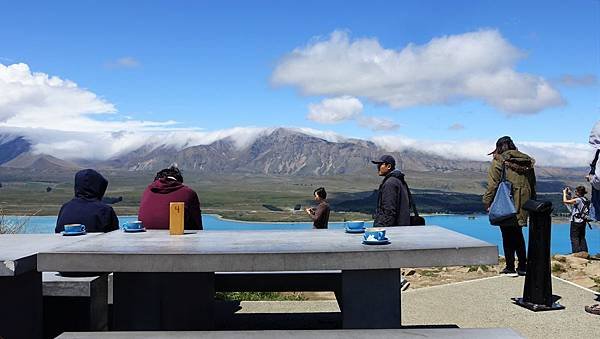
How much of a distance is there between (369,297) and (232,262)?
0.94 m

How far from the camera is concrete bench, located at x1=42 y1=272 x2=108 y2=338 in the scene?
176 inches

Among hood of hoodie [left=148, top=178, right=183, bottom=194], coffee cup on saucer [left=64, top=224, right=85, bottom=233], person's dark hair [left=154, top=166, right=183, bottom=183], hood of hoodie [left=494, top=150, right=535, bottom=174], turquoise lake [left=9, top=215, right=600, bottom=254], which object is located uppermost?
hood of hoodie [left=494, top=150, right=535, bottom=174]

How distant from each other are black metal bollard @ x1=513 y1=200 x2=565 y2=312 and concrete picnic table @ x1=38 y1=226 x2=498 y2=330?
1.92 meters

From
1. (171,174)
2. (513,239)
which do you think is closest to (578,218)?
(513,239)

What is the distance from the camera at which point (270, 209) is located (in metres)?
164

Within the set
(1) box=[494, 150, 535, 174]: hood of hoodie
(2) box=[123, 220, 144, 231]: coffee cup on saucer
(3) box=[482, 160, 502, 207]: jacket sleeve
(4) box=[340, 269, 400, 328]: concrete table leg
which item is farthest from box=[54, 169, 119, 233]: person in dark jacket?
(1) box=[494, 150, 535, 174]: hood of hoodie

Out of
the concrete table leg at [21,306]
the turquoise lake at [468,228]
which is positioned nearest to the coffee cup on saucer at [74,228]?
the turquoise lake at [468,228]

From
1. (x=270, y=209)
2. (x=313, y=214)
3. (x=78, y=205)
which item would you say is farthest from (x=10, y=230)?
(x=270, y=209)

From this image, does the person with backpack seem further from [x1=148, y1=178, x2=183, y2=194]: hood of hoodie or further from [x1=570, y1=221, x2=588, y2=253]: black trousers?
[x1=148, y1=178, x2=183, y2=194]: hood of hoodie

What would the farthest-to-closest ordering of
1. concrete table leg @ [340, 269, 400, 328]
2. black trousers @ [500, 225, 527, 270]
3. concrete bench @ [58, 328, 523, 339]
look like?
black trousers @ [500, 225, 527, 270] < concrete table leg @ [340, 269, 400, 328] < concrete bench @ [58, 328, 523, 339]

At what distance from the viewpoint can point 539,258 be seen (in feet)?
21.0

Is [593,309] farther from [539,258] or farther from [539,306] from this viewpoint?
[539,258]

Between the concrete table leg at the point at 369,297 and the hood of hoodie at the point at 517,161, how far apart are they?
4.36 meters

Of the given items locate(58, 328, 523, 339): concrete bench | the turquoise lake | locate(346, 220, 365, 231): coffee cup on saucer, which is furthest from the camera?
the turquoise lake
